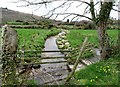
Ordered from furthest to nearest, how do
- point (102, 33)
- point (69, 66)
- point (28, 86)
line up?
point (69, 66) < point (102, 33) < point (28, 86)

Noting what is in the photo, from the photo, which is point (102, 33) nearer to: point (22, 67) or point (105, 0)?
point (105, 0)

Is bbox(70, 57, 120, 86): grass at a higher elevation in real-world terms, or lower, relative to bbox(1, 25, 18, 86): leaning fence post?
lower

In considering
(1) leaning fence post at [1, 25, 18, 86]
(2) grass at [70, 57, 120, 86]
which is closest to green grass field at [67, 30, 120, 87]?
(2) grass at [70, 57, 120, 86]

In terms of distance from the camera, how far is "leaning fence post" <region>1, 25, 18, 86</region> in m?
6.62

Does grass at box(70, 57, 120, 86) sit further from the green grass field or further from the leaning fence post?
the leaning fence post

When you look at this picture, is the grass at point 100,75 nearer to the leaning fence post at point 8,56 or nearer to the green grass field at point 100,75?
the green grass field at point 100,75

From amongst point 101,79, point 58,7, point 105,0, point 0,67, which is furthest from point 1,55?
point 105,0

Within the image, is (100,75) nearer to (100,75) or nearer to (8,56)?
(100,75)

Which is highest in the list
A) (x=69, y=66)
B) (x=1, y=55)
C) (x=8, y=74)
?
(x=1, y=55)

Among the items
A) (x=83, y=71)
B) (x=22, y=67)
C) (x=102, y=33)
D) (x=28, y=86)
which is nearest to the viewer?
(x=28, y=86)

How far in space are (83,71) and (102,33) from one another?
246cm

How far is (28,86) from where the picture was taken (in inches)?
319

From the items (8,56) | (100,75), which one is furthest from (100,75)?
(8,56)

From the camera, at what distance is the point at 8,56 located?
261 inches
